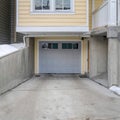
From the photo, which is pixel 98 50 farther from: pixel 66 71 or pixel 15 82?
pixel 15 82

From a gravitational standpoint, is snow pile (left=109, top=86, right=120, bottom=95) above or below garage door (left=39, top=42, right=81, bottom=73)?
below

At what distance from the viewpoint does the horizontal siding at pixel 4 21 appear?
863 inches

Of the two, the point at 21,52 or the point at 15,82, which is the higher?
the point at 21,52

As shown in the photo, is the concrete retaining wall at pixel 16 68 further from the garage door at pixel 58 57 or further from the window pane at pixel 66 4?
the window pane at pixel 66 4

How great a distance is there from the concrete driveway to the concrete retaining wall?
0.63 m

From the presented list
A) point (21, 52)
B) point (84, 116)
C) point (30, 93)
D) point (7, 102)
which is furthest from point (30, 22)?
point (84, 116)

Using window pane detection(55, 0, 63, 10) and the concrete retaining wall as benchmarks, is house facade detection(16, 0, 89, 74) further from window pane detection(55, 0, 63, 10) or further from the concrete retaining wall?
the concrete retaining wall

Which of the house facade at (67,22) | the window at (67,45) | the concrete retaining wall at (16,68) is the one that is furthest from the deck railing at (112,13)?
the window at (67,45)

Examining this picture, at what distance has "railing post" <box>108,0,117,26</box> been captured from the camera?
14305 millimetres

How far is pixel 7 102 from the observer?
10.8 m

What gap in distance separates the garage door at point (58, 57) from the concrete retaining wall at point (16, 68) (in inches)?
39.7

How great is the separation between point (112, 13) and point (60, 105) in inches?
235

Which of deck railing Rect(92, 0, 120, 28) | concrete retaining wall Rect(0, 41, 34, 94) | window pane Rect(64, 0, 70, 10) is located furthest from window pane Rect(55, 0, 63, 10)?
deck railing Rect(92, 0, 120, 28)

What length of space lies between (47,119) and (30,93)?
481cm
